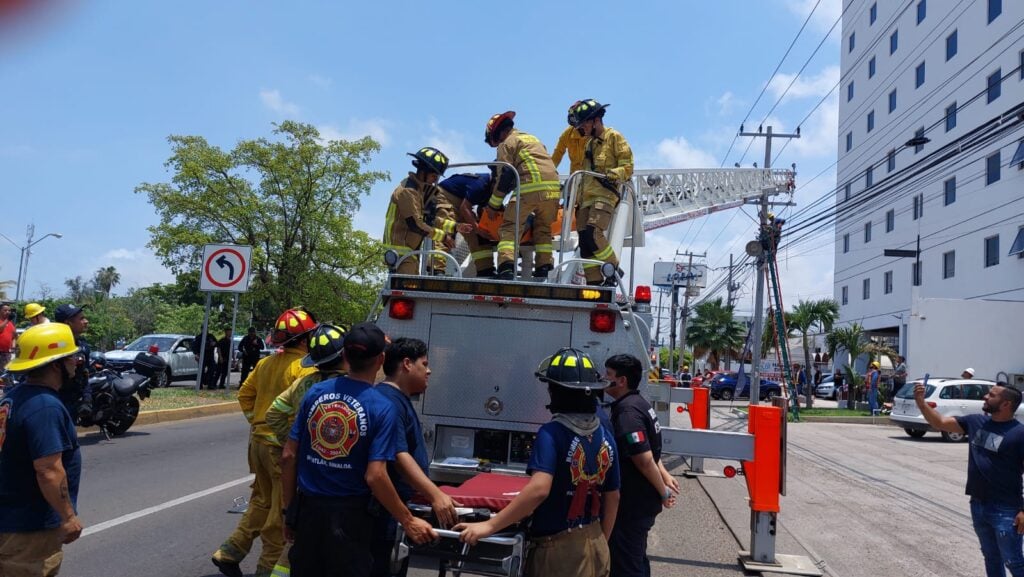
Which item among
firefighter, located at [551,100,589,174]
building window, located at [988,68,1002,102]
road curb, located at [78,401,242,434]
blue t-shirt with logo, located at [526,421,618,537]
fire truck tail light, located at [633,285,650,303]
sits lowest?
road curb, located at [78,401,242,434]

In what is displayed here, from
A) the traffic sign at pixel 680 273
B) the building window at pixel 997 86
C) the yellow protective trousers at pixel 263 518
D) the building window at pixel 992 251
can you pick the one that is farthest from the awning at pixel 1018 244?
the yellow protective trousers at pixel 263 518

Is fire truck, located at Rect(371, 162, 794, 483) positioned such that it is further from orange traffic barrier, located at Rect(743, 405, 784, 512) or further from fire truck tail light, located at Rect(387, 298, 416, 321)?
orange traffic barrier, located at Rect(743, 405, 784, 512)

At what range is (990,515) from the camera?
562cm

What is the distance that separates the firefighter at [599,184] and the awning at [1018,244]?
27636mm

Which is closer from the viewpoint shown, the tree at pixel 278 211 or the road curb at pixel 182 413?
the road curb at pixel 182 413

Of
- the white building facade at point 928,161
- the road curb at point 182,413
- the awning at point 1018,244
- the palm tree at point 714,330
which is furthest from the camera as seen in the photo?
the palm tree at point 714,330

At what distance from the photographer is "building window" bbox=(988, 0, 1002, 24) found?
3297 centimetres

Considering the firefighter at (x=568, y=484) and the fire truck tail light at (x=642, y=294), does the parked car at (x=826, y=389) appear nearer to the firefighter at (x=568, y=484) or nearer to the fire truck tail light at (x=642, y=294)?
the fire truck tail light at (x=642, y=294)

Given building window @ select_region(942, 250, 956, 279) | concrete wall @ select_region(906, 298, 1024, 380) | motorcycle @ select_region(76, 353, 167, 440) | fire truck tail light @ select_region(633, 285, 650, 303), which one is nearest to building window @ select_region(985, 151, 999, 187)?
building window @ select_region(942, 250, 956, 279)

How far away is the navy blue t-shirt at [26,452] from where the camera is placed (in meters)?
3.51

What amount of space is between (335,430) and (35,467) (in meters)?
1.26

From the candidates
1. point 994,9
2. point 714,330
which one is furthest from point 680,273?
point 994,9

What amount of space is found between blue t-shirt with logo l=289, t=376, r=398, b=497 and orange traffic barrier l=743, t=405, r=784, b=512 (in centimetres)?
384

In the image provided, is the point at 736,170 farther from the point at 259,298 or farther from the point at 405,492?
the point at 405,492
